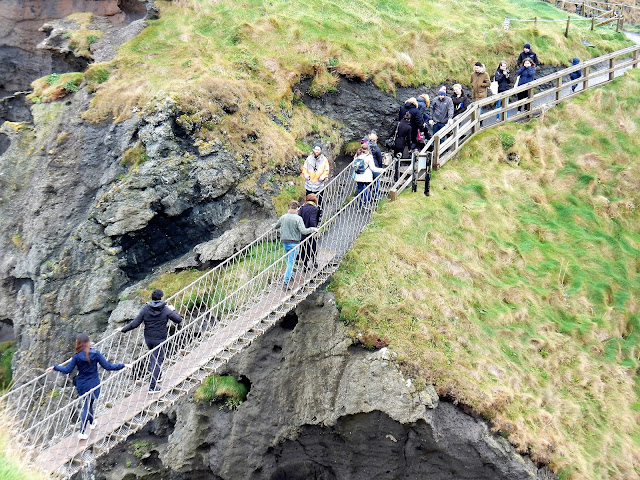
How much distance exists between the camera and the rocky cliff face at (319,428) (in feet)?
46.1

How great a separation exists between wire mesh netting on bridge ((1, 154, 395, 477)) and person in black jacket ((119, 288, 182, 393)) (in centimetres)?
20

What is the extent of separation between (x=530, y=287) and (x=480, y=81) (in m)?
7.69

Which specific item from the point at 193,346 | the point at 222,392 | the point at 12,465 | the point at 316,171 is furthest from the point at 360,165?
the point at 12,465

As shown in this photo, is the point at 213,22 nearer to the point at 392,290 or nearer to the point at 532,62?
the point at 532,62

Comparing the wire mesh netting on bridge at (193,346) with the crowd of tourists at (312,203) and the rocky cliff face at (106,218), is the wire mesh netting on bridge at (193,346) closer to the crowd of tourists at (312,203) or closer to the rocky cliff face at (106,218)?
the crowd of tourists at (312,203)

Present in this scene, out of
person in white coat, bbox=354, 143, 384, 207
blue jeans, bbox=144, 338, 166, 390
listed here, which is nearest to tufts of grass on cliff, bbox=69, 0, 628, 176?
person in white coat, bbox=354, 143, 384, 207

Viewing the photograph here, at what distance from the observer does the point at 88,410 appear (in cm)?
1266

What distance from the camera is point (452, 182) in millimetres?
19828

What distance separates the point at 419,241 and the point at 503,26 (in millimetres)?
14638

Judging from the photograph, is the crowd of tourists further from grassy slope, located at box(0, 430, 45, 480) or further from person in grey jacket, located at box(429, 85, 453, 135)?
grassy slope, located at box(0, 430, 45, 480)

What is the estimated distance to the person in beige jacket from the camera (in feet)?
73.7

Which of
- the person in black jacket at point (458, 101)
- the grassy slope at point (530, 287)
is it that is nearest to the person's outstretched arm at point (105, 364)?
the grassy slope at point (530, 287)

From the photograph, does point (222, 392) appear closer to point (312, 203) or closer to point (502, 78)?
point (312, 203)

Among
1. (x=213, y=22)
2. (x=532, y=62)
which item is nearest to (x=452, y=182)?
(x=532, y=62)
